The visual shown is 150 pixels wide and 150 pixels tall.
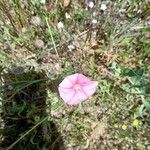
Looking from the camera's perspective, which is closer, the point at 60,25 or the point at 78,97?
the point at 78,97

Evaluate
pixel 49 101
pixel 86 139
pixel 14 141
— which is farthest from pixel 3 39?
pixel 86 139

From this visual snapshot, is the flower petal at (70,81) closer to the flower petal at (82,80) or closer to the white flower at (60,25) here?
the flower petal at (82,80)

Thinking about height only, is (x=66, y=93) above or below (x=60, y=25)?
below

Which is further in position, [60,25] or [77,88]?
[60,25]

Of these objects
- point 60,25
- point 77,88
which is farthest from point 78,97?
point 60,25

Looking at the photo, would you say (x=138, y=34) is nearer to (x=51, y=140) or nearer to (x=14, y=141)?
(x=51, y=140)

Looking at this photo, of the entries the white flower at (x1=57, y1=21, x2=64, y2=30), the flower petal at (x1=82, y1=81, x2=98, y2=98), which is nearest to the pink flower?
the flower petal at (x1=82, y1=81, x2=98, y2=98)

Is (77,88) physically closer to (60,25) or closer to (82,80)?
(82,80)

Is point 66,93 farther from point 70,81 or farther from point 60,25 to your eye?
point 60,25

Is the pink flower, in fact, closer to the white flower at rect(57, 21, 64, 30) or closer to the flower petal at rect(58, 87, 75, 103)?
the flower petal at rect(58, 87, 75, 103)

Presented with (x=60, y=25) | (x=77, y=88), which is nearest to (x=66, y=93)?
(x=77, y=88)
